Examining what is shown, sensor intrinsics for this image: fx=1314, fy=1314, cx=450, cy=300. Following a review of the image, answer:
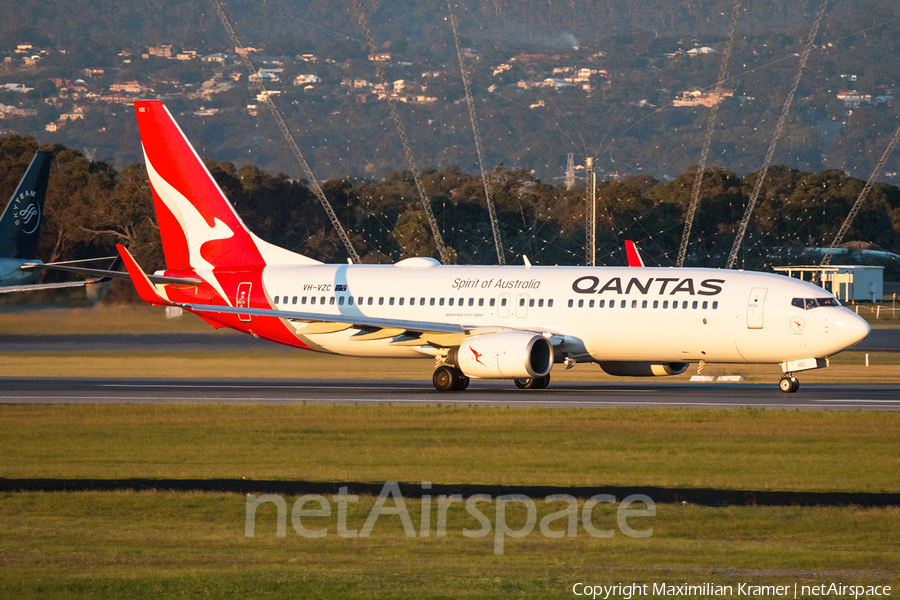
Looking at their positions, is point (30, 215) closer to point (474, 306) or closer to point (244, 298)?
point (244, 298)

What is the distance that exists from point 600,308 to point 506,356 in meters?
3.30

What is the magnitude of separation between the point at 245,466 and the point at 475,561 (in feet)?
27.8

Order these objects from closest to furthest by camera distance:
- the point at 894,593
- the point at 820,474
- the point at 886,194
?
1. the point at 894,593
2. the point at 820,474
3. the point at 886,194

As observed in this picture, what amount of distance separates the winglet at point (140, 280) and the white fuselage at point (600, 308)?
379cm

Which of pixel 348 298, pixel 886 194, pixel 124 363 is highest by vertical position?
pixel 886 194

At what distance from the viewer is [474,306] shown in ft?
131

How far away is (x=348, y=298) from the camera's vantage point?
138ft

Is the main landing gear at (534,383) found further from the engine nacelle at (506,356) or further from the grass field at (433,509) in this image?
the grass field at (433,509)

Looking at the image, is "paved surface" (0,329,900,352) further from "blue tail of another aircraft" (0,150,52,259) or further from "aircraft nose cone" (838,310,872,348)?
"aircraft nose cone" (838,310,872,348)

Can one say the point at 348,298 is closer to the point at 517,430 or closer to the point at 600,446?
the point at 517,430

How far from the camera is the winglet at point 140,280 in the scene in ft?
126

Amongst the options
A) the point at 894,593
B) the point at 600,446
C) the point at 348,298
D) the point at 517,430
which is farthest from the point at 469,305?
the point at 894,593

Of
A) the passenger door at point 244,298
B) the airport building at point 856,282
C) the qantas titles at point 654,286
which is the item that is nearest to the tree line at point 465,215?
the airport building at point 856,282

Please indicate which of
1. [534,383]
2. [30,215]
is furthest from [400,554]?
[30,215]
